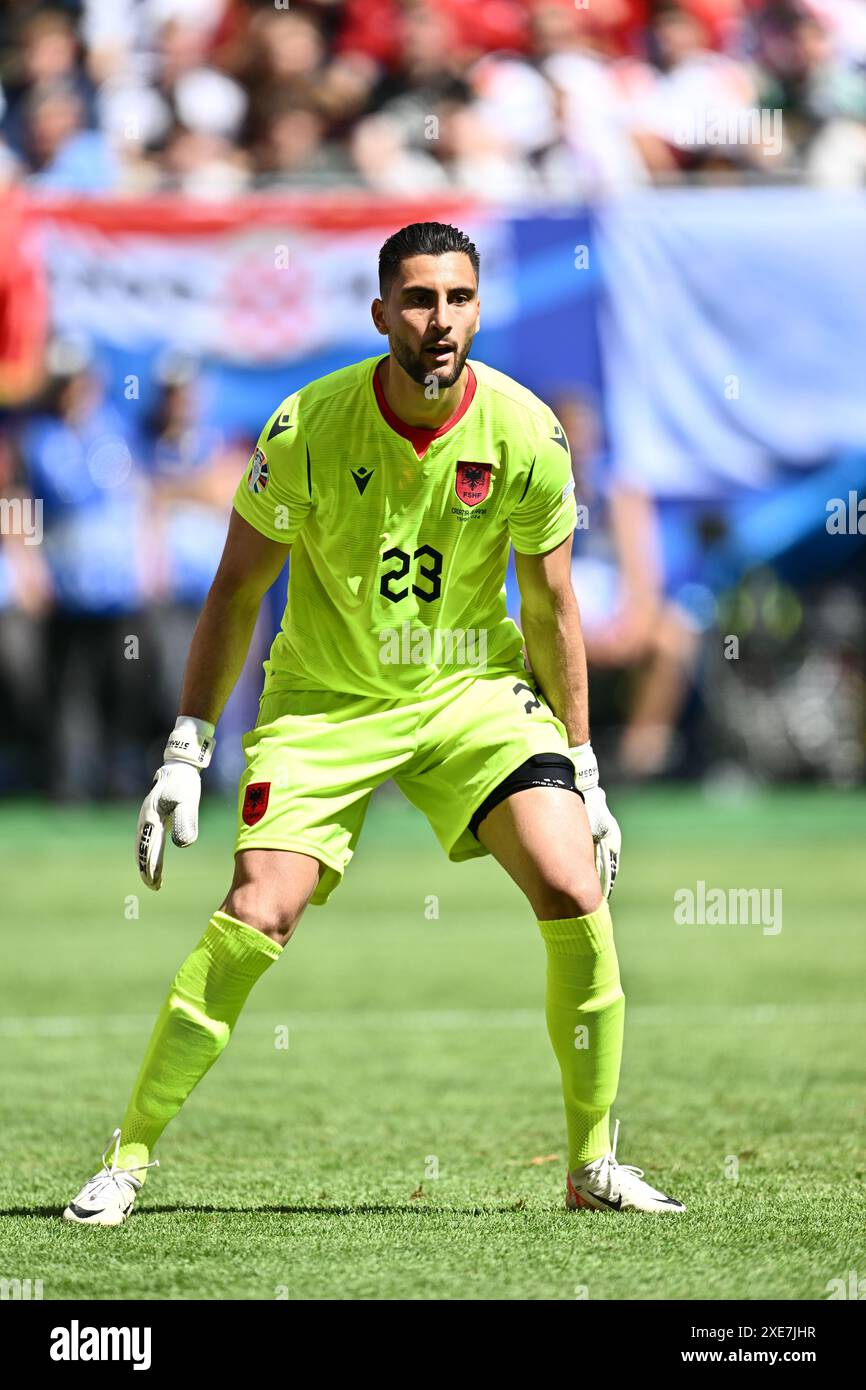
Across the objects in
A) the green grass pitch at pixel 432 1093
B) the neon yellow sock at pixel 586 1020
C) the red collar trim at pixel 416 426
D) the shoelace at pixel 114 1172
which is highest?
the red collar trim at pixel 416 426

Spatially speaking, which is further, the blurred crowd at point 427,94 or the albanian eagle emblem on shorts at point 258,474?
the blurred crowd at point 427,94

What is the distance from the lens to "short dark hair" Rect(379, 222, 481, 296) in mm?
5355

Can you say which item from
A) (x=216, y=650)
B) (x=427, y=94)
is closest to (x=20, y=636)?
(x=427, y=94)

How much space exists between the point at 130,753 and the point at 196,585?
158 centimetres

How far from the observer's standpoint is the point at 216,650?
558 cm

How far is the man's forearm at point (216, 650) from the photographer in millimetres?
5547

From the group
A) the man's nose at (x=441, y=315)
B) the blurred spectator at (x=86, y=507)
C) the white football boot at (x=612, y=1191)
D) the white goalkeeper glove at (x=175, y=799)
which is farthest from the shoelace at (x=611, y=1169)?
the blurred spectator at (x=86, y=507)

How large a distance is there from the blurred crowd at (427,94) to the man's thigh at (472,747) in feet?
38.8

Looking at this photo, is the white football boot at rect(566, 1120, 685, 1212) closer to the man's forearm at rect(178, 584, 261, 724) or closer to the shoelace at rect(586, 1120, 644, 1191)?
the shoelace at rect(586, 1120, 644, 1191)

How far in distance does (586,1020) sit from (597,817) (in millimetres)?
588
